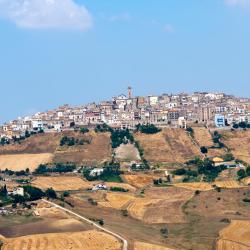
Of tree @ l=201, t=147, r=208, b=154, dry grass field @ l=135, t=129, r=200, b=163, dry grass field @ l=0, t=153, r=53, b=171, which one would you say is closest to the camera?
dry grass field @ l=135, t=129, r=200, b=163

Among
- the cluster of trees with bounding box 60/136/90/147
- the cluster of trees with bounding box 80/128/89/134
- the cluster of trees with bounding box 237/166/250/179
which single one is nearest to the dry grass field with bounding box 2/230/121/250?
the cluster of trees with bounding box 237/166/250/179

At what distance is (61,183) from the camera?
87.6 metres

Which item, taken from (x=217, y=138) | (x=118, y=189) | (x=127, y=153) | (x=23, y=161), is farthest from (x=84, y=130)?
Result: (x=118, y=189)

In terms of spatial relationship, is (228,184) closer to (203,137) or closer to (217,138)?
(217,138)

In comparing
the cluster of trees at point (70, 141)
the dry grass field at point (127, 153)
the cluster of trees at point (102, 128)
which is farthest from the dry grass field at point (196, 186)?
the cluster of trees at point (102, 128)

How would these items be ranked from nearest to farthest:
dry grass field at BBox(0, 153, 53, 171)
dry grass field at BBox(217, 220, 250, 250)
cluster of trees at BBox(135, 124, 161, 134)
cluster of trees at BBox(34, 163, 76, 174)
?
dry grass field at BBox(217, 220, 250, 250), cluster of trees at BBox(34, 163, 76, 174), dry grass field at BBox(0, 153, 53, 171), cluster of trees at BBox(135, 124, 161, 134)

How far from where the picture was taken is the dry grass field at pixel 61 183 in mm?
84250

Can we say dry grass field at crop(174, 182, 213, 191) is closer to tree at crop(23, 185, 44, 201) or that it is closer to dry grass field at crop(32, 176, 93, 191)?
dry grass field at crop(32, 176, 93, 191)

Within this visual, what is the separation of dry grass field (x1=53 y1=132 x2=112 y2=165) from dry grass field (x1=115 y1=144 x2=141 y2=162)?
4.58ft

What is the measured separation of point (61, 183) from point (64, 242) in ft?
130

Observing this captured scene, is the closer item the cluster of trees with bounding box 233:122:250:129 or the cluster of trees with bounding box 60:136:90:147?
the cluster of trees with bounding box 60:136:90:147

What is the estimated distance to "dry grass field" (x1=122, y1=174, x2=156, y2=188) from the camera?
88.0 metres

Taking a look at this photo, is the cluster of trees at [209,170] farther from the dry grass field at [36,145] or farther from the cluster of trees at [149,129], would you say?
the dry grass field at [36,145]

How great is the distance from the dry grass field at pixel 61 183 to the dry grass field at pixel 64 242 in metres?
32.8
